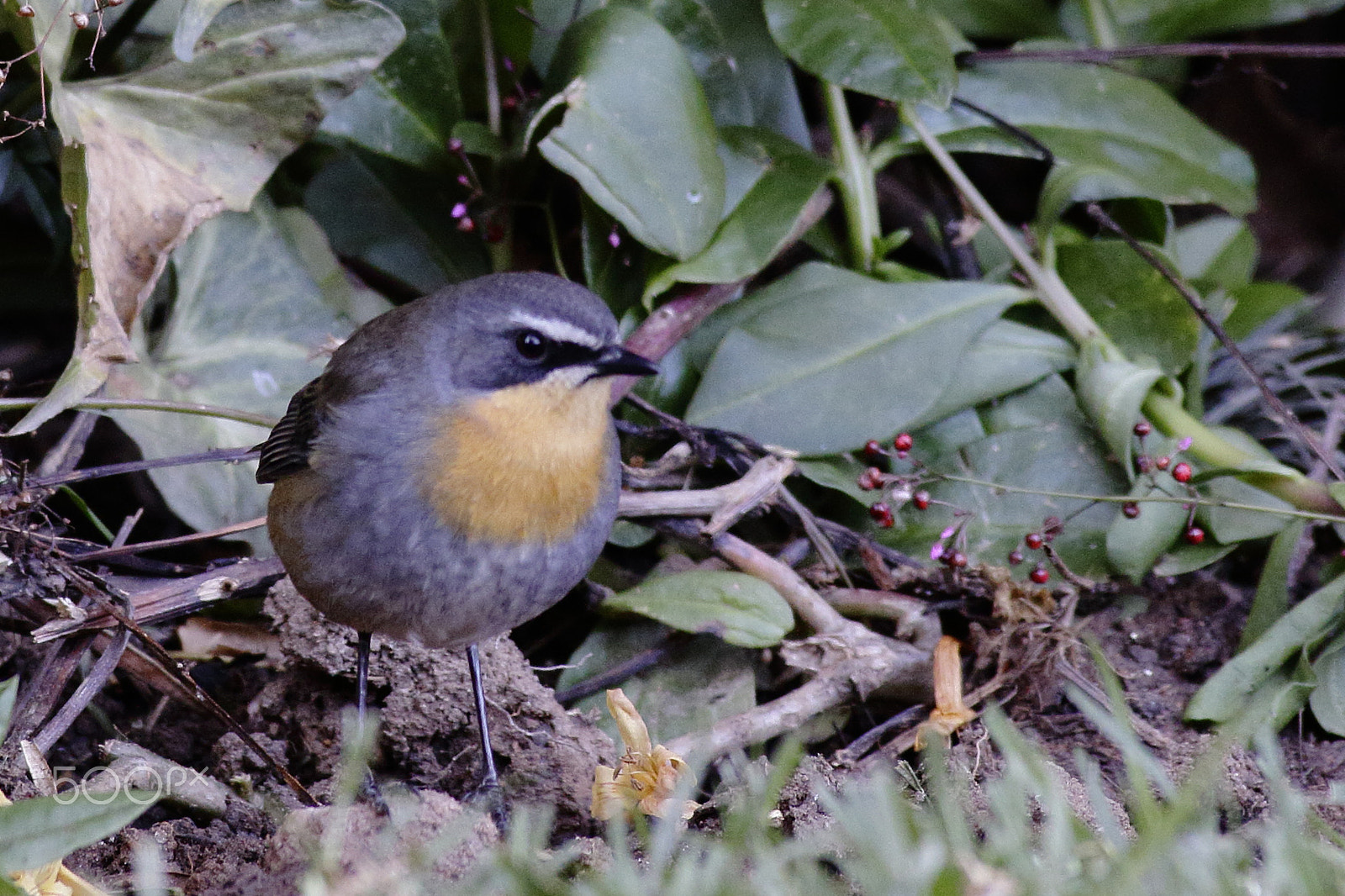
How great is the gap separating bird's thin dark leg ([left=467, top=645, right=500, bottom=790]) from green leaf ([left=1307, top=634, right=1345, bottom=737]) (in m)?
2.07

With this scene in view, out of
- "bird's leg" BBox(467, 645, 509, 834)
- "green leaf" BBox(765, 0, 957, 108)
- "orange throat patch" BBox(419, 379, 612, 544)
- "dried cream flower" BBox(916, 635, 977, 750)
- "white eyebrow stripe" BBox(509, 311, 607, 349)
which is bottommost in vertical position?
"bird's leg" BBox(467, 645, 509, 834)

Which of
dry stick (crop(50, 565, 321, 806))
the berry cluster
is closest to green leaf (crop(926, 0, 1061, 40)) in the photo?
the berry cluster

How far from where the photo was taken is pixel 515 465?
9.70 ft

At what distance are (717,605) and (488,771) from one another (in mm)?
731

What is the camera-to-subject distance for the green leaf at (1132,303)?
14.0 ft

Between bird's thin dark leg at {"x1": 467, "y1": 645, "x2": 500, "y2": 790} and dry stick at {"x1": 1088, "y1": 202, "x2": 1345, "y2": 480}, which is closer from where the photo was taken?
bird's thin dark leg at {"x1": 467, "y1": 645, "x2": 500, "y2": 790}

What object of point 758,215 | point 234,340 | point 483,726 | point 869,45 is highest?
point 869,45

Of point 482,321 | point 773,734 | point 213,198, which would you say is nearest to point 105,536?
point 213,198

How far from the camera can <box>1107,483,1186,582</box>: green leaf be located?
3725mm

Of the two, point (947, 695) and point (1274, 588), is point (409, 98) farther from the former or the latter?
point (1274, 588)

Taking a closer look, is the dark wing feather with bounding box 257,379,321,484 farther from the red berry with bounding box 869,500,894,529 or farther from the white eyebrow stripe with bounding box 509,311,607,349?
the red berry with bounding box 869,500,894,529

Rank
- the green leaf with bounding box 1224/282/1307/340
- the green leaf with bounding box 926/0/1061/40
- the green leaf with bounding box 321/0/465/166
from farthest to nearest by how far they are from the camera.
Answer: the green leaf with bounding box 926/0/1061/40 < the green leaf with bounding box 1224/282/1307/340 < the green leaf with bounding box 321/0/465/166

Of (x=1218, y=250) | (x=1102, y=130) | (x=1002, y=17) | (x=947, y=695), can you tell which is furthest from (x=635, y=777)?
(x=1002, y=17)

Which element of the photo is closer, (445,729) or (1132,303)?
(445,729)
